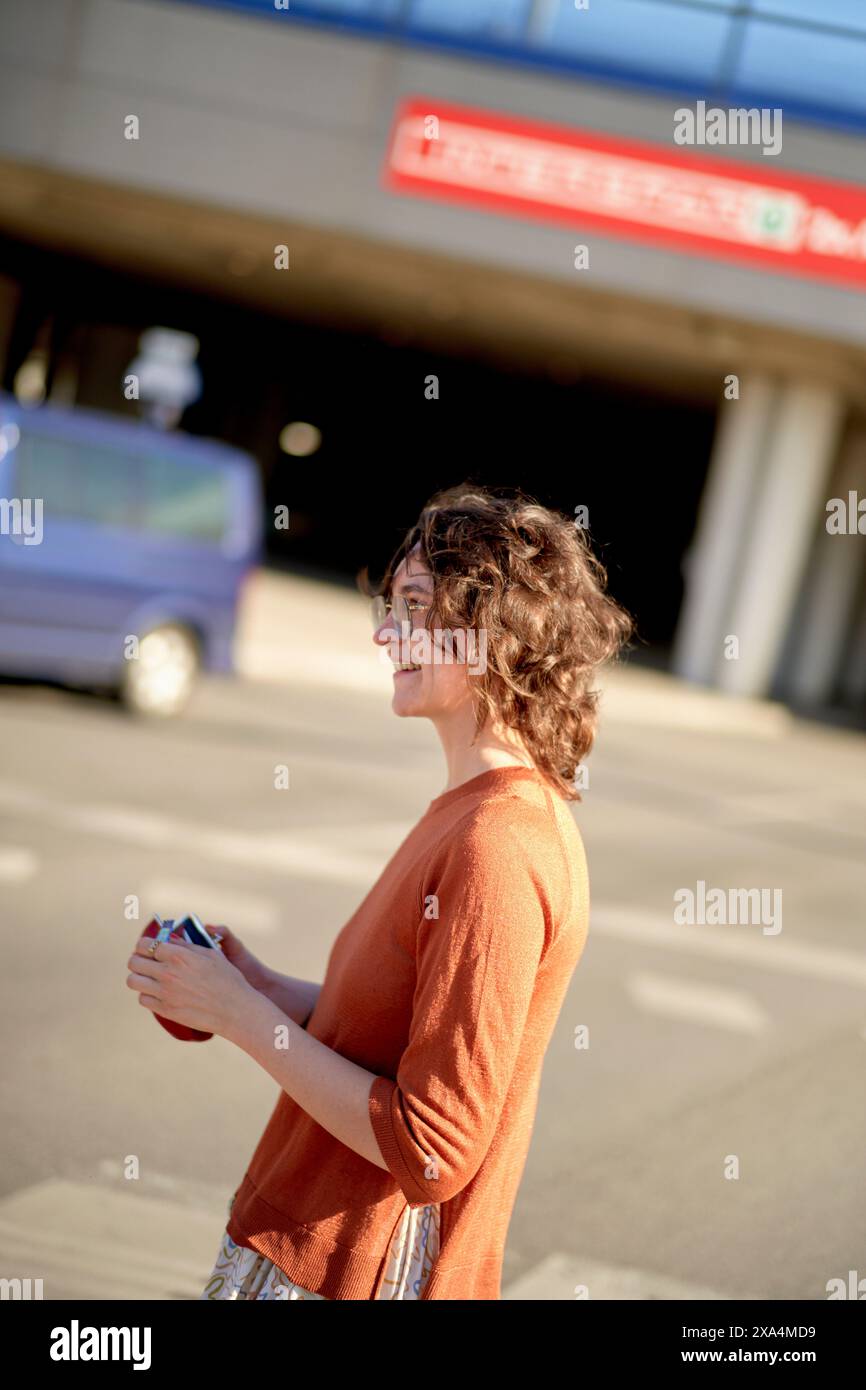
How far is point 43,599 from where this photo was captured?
33.2 ft

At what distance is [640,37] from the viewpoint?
60.9 ft

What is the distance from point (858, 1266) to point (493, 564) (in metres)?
3.01

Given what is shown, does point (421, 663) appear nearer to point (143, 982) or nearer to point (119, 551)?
point (143, 982)

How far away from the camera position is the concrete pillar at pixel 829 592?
949 inches

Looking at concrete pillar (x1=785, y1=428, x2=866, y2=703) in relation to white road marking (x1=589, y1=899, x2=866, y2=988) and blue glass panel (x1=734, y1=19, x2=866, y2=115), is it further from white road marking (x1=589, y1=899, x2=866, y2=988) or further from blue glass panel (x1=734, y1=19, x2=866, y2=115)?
white road marking (x1=589, y1=899, x2=866, y2=988)

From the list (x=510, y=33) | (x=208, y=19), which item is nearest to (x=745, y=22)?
(x=510, y=33)

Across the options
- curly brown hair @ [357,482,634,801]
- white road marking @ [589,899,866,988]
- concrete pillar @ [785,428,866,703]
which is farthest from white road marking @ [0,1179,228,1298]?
concrete pillar @ [785,428,866,703]

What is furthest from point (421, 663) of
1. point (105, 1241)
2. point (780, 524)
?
point (780, 524)

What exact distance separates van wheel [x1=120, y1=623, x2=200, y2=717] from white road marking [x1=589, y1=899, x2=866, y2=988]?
4.73 metres

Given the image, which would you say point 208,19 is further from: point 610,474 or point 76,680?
point 610,474

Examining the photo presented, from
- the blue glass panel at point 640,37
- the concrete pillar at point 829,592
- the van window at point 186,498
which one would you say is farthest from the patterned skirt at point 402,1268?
the concrete pillar at point 829,592

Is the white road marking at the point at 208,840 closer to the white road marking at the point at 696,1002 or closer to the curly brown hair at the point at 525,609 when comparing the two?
the white road marking at the point at 696,1002

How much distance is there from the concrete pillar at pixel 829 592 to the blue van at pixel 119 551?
1489cm
